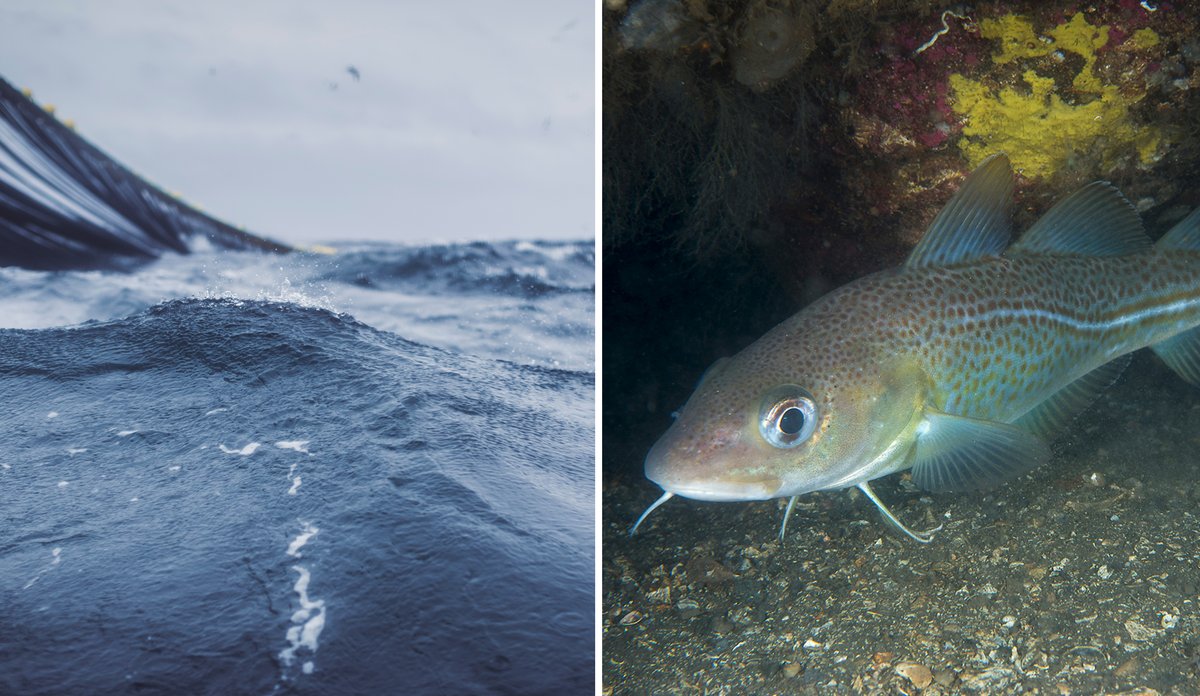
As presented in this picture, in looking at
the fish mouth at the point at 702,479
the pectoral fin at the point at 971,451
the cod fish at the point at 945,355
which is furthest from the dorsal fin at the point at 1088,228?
the fish mouth at the point at 702,479

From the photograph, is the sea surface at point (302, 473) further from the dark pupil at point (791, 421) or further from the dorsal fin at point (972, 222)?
the dorsal fin at point (972, 222)

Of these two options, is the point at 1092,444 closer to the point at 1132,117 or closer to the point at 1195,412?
the point at 1195,412

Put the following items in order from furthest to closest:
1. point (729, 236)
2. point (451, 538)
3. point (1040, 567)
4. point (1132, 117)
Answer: point (729, 236) → point (1132, 117) → point (1040, 567) → point (451, 538)

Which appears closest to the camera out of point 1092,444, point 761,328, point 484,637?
point 484,637

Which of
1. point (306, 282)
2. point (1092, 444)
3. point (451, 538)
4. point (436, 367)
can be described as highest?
point (306, 282)

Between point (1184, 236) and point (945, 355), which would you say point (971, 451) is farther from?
point (1184, 236)

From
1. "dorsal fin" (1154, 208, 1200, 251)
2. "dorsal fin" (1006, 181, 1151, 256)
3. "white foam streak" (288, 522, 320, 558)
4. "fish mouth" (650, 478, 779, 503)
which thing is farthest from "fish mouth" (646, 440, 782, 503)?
"dorsal fin" (1154, 208, 1200, 251)

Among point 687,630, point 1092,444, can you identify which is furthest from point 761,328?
point 687,630

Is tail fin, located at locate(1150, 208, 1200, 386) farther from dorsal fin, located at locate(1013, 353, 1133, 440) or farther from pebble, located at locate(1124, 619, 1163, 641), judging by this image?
pebble, located at locate(1124, 619, 1163, 641)
